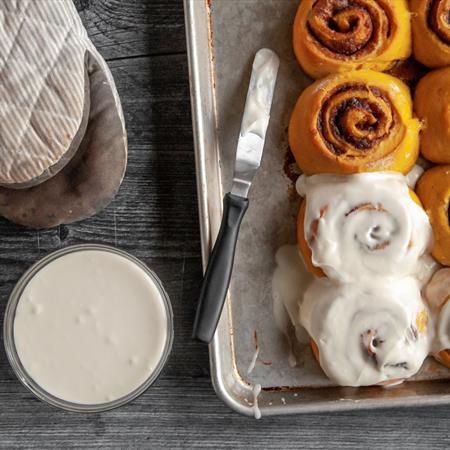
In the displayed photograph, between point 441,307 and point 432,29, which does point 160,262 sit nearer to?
point 441,307

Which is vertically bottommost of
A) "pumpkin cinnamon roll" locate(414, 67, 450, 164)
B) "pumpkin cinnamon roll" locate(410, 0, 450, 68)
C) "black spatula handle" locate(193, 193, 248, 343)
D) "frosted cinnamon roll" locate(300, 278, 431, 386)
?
"frosted cinnamon roll" locate(300, 278, 431, 386)

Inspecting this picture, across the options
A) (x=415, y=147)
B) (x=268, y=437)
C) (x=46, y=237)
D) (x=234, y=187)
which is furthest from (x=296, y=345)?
(x=46, y=237)

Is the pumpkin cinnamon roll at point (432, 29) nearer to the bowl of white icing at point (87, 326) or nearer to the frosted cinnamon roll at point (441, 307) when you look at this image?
the frosted cinnamon roll at point (441, 307)

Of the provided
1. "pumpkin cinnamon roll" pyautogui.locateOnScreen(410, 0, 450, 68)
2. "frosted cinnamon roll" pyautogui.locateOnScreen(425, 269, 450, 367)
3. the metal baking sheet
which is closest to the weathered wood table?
the metal baking sheet

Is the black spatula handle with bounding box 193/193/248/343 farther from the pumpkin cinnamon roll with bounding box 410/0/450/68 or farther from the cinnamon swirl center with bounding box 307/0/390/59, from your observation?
the pumpkin cinnamon roll with bounding box 410/0/450/68

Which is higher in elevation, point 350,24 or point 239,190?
point 350,24

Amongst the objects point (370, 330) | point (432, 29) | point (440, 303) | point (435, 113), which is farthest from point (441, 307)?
point (432, 29)
